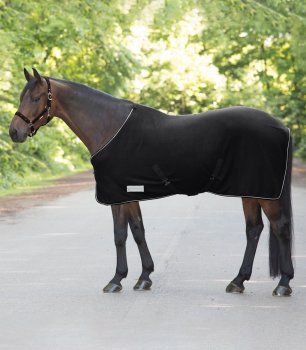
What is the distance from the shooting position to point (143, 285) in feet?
33.2

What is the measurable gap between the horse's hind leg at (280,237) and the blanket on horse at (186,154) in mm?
141

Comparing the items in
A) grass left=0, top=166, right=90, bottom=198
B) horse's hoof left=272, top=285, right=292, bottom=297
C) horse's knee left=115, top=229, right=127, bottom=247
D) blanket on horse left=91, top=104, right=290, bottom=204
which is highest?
blanket on horse left=91, top=104, right=290, bottom=204

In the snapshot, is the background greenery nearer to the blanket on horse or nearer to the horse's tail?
the blanket on horse

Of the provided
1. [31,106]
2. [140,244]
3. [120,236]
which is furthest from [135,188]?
[31,106]

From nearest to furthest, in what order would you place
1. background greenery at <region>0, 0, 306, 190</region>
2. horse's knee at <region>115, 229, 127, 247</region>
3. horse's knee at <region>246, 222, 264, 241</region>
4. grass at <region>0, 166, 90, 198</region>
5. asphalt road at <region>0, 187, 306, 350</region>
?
asphalt road at <region>0, 187, 306, 350</region> → horse's knee at <region>115, 229, 127, 247</region> → horse's knee at <region>246, 222, 264, 241</region> → grass at <region>0, 166, 90, 198</region> → background greenery at <region>0, 0, 306, 190</region>

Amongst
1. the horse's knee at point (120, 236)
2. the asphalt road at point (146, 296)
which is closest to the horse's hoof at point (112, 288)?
the asphalt road at point (146, 296)

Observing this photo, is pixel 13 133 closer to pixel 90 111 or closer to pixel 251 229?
pixel 90 111

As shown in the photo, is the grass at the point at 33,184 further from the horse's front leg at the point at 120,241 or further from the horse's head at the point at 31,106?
the horse's head at the point at 31,106

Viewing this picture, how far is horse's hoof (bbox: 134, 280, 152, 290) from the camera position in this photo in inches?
398

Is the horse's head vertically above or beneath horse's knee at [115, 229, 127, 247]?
above

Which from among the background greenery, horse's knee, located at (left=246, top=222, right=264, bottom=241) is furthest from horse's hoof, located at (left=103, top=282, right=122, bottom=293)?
the background greenery

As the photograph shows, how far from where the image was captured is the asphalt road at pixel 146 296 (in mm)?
7672

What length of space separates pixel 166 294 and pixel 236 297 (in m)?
0.65

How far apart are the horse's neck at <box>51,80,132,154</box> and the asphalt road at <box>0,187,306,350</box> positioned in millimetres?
1447
